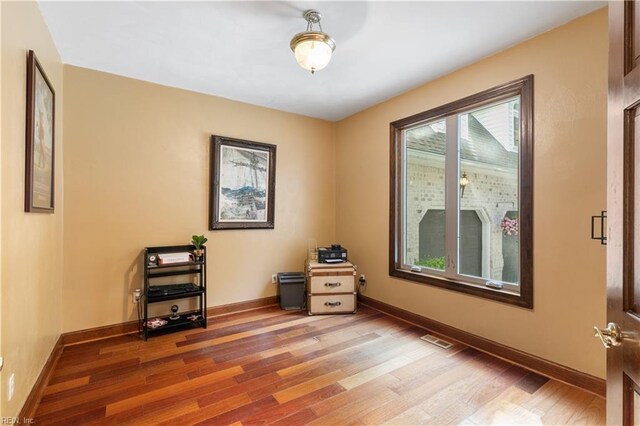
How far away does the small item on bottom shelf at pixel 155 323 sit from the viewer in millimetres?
2856

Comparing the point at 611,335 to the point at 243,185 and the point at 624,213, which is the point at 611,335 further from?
the point at 243,185

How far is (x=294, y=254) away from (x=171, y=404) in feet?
7.68

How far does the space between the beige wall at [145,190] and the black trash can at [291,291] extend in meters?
0.25

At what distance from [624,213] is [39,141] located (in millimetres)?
2954

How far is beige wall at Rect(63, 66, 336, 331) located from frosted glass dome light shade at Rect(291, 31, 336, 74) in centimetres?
172

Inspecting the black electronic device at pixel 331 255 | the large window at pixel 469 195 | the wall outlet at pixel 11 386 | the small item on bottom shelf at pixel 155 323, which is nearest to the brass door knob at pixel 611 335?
the large window at pixel 469 195

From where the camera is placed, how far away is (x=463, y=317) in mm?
2775

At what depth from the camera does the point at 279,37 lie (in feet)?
7.54

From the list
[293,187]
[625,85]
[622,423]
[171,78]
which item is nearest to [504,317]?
[622,423]

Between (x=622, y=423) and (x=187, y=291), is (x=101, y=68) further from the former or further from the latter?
(x=622, y=423)

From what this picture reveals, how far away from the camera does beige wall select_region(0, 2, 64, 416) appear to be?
4.82ft

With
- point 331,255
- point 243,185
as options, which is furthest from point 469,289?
point 243,185

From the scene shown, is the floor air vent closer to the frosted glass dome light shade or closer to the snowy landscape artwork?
the snowy landscape artwork

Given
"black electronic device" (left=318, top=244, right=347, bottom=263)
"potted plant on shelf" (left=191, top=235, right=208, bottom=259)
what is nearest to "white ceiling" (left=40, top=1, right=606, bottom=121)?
"potted plant on shelf" (left=191, top=235, right=208, bottom=259)
